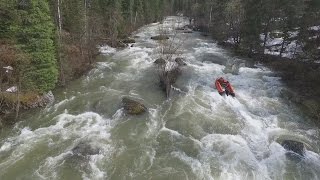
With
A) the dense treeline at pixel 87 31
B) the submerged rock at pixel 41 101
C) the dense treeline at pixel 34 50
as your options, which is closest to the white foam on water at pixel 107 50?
the dense treeline at pixel 87 31

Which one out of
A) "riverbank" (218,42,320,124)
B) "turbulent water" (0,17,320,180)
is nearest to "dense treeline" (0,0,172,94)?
"turbulent water" (0,17,320,180)

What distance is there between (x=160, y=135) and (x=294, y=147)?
7.47 metres

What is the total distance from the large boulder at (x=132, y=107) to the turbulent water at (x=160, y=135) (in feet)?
1.46

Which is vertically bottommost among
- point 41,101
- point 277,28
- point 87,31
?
point 41,101

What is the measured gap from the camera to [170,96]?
2370cm

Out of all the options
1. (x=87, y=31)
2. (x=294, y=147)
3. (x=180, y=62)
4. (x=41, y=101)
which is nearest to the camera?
(x=294, y=147)

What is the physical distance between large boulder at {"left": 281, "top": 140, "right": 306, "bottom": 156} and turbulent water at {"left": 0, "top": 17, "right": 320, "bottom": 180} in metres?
0.33

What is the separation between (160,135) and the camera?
59.2 ft

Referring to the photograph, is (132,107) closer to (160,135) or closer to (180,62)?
(160,135)

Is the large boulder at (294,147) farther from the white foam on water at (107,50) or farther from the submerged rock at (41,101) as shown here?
the white foam on water at (107,50)

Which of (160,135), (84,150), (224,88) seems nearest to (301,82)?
(224,88)

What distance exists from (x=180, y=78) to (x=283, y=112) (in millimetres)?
9590

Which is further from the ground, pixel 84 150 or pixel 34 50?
pixel 34 50

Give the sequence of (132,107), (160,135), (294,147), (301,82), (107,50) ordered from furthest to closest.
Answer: (107,50)
(301,82)
(132,107)
(160,135)
(294,147)
